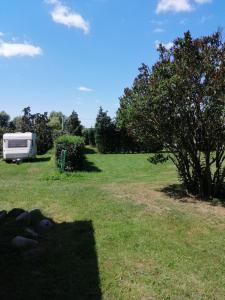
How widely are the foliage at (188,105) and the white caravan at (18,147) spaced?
14048 mm

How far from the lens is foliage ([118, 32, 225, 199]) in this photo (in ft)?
31.5

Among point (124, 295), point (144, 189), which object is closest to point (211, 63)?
point (144, 189)

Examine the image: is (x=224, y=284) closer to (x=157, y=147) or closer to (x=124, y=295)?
(x=124, y=295)

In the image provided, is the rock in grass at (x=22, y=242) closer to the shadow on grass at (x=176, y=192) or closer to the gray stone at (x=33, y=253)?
the gray stone at (x=33, y=253)

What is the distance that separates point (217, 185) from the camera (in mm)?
10914

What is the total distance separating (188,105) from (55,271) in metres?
5.93

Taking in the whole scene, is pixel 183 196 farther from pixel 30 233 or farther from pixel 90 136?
pixel 90 136

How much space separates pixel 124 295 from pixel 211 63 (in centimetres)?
657

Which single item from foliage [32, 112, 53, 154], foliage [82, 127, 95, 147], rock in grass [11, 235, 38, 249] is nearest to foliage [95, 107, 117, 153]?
foliage [82, 127, 95, 147]

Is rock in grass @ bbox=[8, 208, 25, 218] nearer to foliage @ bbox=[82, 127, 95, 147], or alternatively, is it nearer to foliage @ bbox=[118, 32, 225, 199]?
foliage @ bbox=[118, 32, 225, 199]

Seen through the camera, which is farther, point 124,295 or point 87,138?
point 87,138

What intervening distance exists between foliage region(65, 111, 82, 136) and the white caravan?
697 inches

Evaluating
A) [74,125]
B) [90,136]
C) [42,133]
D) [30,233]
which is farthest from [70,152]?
[74,125]

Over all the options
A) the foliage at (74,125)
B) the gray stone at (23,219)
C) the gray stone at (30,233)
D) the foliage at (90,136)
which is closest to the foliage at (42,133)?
the foliage at (74,125)
